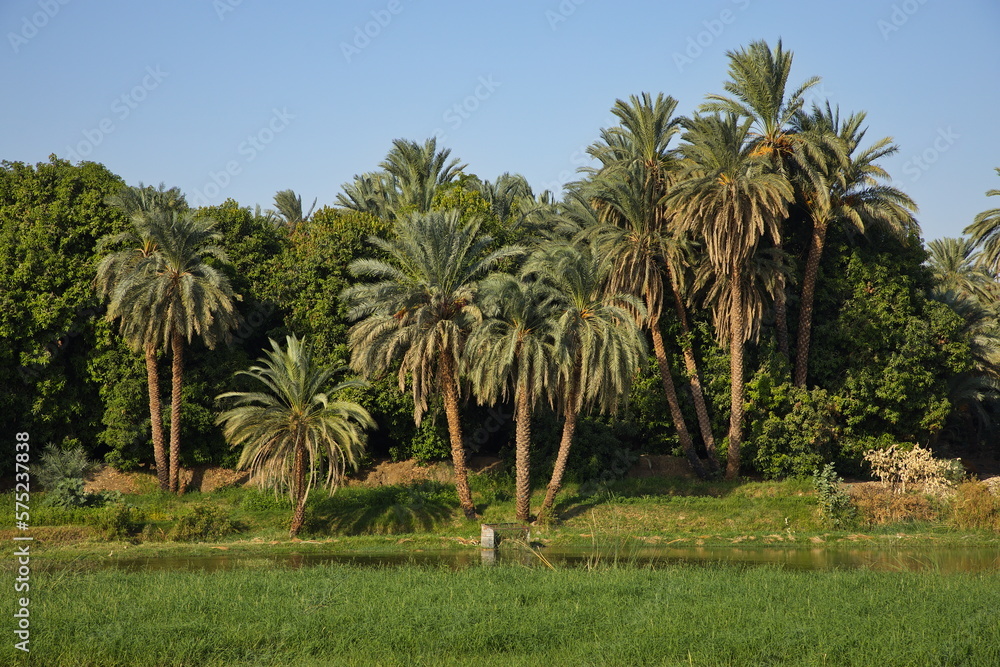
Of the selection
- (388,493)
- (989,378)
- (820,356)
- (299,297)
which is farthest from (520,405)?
(989,378)

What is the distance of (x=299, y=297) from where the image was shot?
37688 millimetres

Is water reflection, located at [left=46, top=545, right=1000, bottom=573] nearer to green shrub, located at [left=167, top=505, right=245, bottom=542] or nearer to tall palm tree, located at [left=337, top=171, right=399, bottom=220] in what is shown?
green shrub, located at [left=167, top=505, right=245, bottom=542]

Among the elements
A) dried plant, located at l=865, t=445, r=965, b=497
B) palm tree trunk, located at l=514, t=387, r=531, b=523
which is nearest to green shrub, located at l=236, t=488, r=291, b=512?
palm tree trunk, located at l=514, t=387, r=531, b=523

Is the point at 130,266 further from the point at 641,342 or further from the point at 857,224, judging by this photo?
the point at 857,224

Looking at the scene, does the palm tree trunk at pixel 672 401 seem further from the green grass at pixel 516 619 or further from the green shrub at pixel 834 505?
the green grass at pixel 516 619

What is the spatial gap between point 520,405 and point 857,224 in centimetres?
1548

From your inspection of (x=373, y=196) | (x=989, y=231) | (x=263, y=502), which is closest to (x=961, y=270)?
(x=989, y=231)

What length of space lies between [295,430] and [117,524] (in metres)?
6.22

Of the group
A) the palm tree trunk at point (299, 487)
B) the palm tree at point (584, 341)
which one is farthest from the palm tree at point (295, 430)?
the palm tree at point (584, 341)

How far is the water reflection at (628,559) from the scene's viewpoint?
2298 cm

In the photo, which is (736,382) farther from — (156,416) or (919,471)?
(156,416)

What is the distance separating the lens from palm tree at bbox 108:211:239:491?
32625 millimetres

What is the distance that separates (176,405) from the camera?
34406 mm

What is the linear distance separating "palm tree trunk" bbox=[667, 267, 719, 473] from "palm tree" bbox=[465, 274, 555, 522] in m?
7.95
